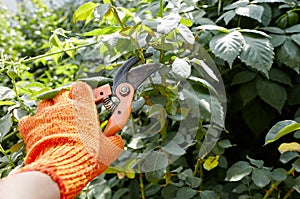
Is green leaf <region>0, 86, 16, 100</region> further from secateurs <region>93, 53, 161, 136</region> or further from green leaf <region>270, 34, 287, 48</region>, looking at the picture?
green leaf <region>270, 34, 287, 48</region>

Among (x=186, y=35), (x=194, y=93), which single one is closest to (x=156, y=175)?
(x=194, y=93)

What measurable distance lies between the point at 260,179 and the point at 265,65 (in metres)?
0.23

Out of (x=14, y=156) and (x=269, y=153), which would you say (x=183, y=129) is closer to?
(x=14, y=156)

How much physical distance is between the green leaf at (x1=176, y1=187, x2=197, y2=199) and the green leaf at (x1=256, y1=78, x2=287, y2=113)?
0.31 meters

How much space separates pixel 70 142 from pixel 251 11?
1.95ft

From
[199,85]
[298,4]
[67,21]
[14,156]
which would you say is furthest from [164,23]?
[67,21]

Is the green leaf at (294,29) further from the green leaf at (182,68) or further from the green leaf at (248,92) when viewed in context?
the green leaf at (182,68)

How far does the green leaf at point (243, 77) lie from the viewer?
119 cm

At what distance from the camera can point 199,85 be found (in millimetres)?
958

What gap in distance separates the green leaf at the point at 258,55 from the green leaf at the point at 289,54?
0.10 m

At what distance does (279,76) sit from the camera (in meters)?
1.19

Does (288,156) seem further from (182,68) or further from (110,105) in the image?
(110,105)

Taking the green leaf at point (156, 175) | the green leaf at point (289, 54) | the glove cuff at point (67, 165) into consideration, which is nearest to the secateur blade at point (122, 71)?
the glove cuff at point (67, 165)

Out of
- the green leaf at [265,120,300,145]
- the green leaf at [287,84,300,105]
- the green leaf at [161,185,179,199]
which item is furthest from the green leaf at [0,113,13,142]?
the green leaf at [287,84,300,105]
